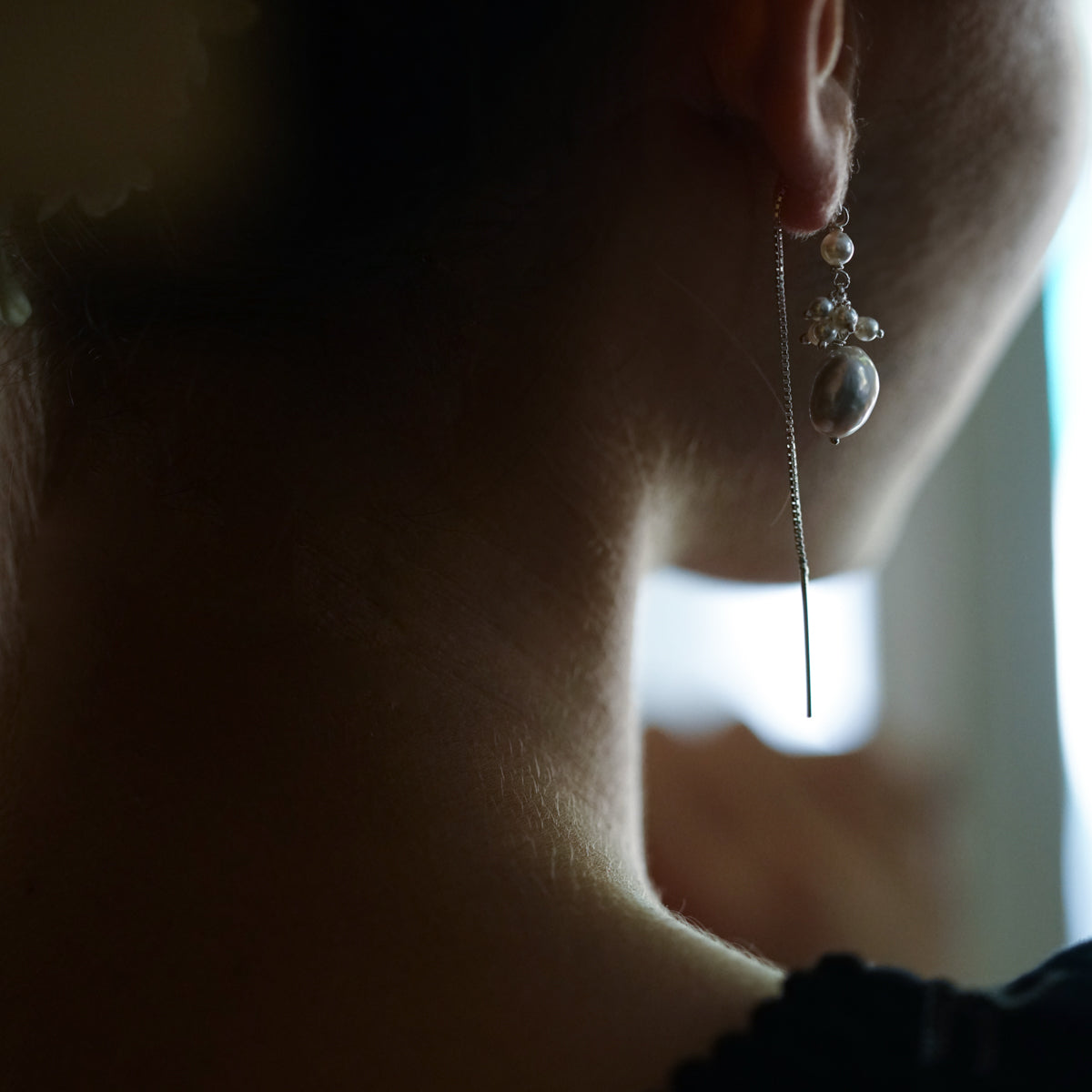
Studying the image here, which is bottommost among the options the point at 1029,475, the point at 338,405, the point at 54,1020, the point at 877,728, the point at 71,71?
the point at 54,1020

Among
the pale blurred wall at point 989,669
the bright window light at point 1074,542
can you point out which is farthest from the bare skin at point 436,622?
the pale blurred wall at point 989,669

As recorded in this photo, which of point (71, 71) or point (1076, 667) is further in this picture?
point (1076, 667)

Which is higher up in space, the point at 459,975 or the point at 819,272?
the point at 819,272

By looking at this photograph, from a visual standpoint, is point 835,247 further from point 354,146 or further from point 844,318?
point 354,146

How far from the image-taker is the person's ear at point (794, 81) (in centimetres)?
45

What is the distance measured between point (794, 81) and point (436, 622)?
0.27 metres

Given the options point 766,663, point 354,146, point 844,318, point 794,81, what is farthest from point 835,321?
point 766,663

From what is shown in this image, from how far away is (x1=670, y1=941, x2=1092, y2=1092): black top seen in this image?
330 millimetres

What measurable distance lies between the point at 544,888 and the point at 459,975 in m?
0.05

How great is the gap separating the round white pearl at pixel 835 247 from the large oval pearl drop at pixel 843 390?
43mm

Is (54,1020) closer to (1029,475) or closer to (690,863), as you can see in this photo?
(690,863)

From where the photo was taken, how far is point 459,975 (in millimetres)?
385

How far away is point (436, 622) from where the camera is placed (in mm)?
475

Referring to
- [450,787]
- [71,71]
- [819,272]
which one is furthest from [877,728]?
[71,71]
